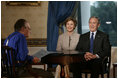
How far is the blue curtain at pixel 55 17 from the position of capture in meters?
5.45

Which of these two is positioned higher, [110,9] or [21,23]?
[110,9]

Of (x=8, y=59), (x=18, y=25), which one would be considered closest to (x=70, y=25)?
(x=18, y=25)

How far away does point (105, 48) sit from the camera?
4004 mm

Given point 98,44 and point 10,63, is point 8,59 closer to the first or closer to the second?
point 10,63

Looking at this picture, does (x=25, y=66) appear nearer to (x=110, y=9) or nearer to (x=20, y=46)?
(x=20, y=46)

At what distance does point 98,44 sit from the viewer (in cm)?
411

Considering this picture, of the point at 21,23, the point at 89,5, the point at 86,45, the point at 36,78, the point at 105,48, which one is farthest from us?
the point at 89,5

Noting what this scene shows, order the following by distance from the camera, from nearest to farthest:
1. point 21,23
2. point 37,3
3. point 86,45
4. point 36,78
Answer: point 36,78, point 21,23, point 86,45, point 37,3

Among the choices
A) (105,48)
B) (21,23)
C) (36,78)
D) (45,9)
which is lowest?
(36,78)

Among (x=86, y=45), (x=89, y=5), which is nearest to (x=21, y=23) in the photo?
(x=86, y=45)

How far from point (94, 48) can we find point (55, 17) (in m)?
1.69

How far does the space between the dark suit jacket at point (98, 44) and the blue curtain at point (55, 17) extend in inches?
49.7

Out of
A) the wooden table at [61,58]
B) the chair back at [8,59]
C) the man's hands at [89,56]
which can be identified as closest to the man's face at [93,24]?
the man's hands at [89,56]

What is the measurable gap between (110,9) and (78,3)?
93cm
